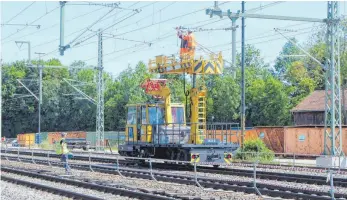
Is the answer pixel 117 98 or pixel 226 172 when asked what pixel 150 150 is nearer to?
pixel 226 172

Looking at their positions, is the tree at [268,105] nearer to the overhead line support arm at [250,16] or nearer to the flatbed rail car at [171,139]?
the flatbed rail car at [171,139]

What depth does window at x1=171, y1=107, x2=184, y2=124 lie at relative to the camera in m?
27.7

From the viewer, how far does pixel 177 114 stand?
2781 centimetres

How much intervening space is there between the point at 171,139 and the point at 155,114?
158 cm

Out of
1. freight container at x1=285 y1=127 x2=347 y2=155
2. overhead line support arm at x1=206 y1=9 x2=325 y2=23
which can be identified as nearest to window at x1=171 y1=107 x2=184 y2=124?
overhead line support arm at x1=206 y1=9 x2=325 y2=23

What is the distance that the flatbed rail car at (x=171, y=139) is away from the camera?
83.6 feet

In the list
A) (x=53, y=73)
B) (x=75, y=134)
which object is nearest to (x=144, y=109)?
(x=75, y=134)

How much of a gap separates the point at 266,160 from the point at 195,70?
8.20 metres

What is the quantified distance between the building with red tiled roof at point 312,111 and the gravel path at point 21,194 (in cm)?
3938

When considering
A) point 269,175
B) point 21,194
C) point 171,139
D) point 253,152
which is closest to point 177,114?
point 171,139

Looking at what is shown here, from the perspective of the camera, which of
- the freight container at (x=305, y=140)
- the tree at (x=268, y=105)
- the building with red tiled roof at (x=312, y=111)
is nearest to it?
the freight container at (x=305, y=140)

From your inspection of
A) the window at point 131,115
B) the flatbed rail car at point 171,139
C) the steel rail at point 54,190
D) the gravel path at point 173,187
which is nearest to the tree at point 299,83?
the window at point 131,115

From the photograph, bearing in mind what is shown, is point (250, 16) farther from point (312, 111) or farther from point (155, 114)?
point (312, 111)

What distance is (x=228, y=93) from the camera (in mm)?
67438
